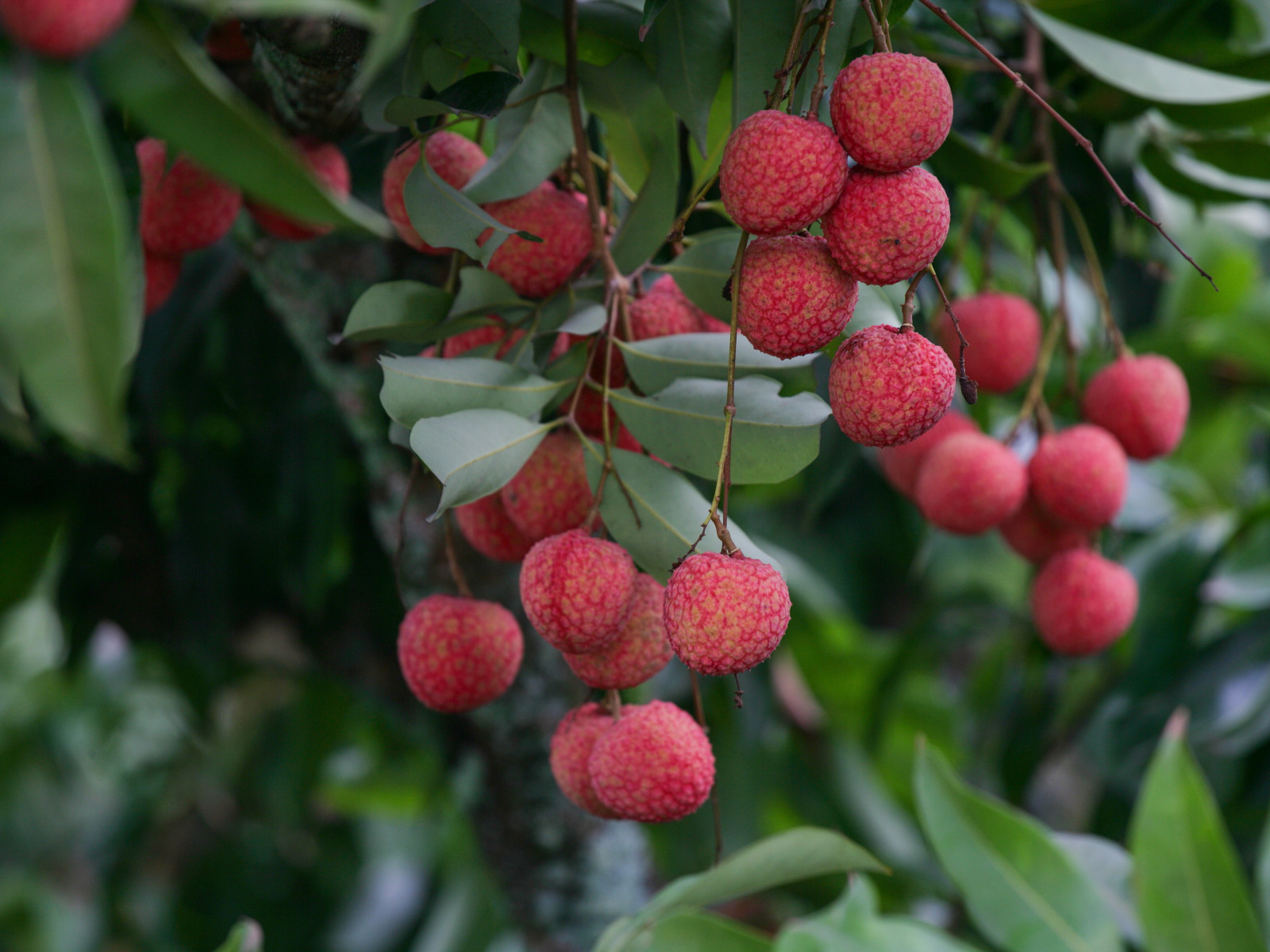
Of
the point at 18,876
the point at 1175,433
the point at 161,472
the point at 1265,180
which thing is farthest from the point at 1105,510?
the point at 18,876

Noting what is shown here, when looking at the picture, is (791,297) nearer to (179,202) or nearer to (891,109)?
(891,109)

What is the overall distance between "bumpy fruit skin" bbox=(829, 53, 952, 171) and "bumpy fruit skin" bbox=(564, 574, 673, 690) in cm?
23

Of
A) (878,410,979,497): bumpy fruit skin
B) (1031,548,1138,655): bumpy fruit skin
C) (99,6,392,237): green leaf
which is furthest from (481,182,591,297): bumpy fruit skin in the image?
(1031,548,1138,655): bumpy fruit skin

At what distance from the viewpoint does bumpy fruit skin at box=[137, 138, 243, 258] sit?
61cm

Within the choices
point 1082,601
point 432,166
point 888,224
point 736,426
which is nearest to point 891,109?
point 888,224

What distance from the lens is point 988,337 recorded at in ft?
2.72

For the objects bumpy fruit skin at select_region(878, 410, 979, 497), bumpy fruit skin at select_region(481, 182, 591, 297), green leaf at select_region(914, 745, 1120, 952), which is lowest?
green leaf at select_region(914, 745, 1120, 952)

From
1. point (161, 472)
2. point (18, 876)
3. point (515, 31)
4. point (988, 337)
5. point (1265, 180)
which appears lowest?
point (18, 876)

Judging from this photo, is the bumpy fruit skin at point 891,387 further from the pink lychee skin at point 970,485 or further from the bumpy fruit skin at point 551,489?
the pink lychee skin at point 970,485

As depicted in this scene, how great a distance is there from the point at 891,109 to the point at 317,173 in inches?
13.6

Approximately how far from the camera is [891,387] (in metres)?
0.43

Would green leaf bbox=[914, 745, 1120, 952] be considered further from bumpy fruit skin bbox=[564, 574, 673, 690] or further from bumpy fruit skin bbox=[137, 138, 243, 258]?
bumpy fruit skin bbox=[137, 138, 243, 258]

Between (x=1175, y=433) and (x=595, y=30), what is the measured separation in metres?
0.55

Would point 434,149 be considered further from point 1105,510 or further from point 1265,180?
point 1265,180
